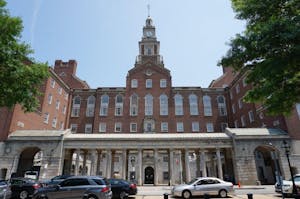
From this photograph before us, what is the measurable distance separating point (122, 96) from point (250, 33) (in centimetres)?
3660

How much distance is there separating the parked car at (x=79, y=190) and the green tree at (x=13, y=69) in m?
6.78

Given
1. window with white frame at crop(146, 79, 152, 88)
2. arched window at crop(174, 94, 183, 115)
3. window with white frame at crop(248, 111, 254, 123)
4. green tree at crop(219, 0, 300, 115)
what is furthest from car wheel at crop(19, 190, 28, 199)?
window with white frame at crop(248, 111, 254, 123)

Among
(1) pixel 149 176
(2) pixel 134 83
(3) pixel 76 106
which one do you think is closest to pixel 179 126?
(1) pixel 149 176

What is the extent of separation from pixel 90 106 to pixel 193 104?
23399mm

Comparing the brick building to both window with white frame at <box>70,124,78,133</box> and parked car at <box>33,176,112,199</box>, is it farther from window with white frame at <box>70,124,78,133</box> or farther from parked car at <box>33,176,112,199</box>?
parked car at <box>33,176,112,199</box>

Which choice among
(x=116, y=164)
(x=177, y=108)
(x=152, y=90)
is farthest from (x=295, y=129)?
(x=116, y=164)

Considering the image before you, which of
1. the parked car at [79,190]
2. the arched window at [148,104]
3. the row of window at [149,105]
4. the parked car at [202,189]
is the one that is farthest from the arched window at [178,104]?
the parked car at [79,190]

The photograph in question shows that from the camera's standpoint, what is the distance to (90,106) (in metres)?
46.0

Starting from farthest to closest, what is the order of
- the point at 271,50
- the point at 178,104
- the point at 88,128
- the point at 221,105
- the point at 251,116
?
the point at 221,105
the point at 178,104
the point at 88,128
the point at 251,116
the point at 271,50

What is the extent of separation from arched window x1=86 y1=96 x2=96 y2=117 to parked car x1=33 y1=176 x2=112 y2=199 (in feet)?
111

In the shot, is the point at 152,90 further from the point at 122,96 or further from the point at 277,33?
the point at 277,33

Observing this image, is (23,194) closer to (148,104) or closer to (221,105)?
(148,104)

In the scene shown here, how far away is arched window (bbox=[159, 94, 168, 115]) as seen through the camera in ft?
145

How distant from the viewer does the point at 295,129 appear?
27.8 m
